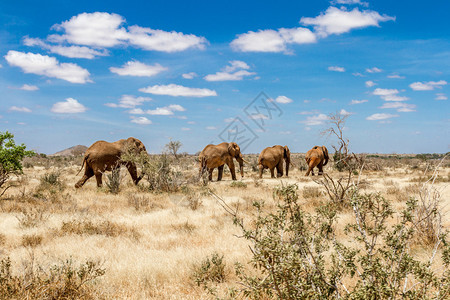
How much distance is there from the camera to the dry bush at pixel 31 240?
603cm

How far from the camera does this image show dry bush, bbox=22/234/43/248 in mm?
6031

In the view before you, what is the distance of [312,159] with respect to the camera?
21.0 meters

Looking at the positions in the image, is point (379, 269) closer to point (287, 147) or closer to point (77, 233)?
point (77, 233)

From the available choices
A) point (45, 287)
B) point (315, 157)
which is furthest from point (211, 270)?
point (315, 157)

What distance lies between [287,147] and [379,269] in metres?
19.4

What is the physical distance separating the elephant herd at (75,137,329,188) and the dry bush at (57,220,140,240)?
667 centimetres

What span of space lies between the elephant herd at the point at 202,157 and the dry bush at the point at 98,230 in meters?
6.67

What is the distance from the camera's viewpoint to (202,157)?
59.1ft

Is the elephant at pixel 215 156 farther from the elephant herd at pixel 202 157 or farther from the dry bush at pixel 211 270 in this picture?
the dry bush at pixel 211 270

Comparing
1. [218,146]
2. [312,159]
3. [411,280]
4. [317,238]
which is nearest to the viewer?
[317,238]

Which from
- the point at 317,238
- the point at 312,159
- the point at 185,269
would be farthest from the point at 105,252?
the point at 312,159

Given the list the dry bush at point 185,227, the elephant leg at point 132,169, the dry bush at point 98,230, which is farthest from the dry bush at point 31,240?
the elephant leg at point 132,169

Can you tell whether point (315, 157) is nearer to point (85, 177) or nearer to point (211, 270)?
point (85, 177)

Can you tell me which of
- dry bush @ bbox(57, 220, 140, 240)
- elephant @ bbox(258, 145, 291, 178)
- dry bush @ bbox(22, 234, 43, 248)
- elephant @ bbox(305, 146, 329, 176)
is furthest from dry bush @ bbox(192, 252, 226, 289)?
elephant @ bbox(305, 146, 329, 176)
